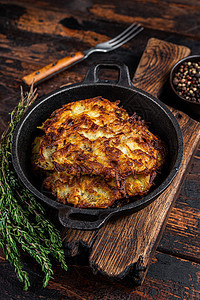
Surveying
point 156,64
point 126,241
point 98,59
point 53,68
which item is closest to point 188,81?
point 156,64

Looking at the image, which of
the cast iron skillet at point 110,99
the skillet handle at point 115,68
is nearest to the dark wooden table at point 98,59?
the cast iron skillet at point 110,99

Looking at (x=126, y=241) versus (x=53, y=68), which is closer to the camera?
(x=126, y=241)

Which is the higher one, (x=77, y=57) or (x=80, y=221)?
(x=77, y=57)

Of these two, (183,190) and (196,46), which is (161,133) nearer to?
(183,190)

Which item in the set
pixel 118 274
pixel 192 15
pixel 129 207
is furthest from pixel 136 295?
pixel 192 15

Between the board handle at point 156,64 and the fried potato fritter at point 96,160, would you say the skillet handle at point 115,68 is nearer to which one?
the fried potato fritter at point 96,160

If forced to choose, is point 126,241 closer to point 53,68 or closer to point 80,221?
point 80,221

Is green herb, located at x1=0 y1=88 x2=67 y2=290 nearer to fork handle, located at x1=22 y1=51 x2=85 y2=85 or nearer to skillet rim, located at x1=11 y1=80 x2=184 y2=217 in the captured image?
skillet rim, located at x1=11 y1=80 x2=184 y2=217
